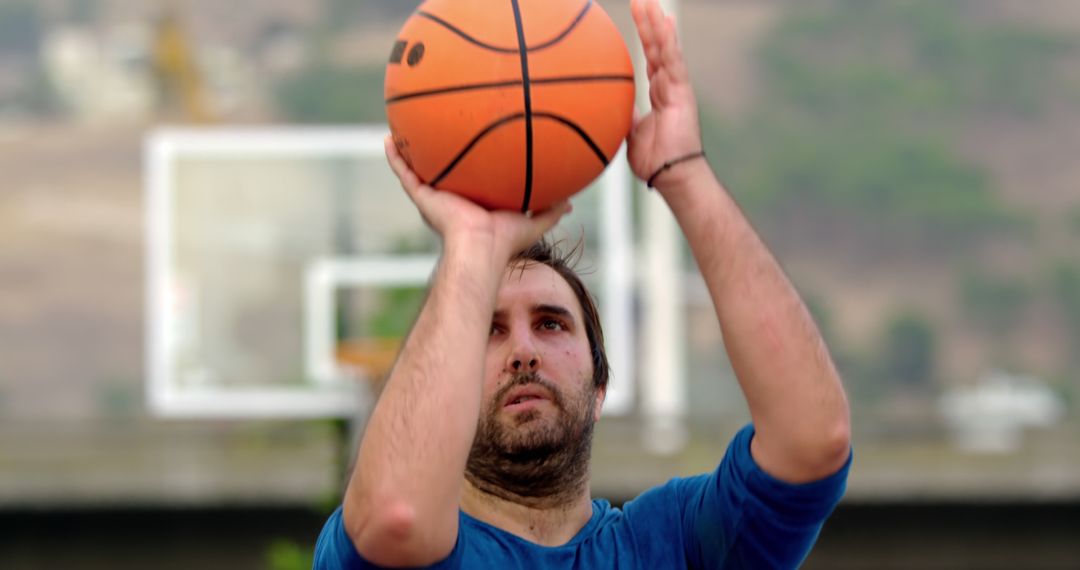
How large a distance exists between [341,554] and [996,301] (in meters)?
65.0

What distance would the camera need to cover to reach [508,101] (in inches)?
130

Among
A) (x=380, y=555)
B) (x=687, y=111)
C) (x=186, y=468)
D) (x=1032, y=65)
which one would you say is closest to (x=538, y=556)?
(x=380, y=555)

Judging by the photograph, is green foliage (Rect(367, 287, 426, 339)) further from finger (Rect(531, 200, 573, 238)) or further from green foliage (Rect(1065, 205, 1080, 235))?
green foliage (Rect(1065, 205, 1080, 235))

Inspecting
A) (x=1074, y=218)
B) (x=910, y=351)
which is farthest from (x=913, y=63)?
(x=910, y=351)

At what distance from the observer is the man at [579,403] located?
3.13 m

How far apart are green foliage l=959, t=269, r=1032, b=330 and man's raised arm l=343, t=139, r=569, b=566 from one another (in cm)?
6441

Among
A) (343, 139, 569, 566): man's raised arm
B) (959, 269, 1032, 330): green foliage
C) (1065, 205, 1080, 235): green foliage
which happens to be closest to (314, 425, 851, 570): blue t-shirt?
(343, 139, 569, 566): man's raised arm

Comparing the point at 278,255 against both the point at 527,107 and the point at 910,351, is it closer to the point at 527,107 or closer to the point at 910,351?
the point at 527,107

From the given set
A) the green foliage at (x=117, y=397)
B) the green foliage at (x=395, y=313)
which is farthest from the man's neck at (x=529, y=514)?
the green foliage at (x=117, y=397)

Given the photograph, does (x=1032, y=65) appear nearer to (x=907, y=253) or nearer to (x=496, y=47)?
(x=907, y=253)

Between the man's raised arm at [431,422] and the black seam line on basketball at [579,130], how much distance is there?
0.86 feet

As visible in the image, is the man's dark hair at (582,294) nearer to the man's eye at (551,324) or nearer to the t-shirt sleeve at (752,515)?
the man's eye at (551,324)

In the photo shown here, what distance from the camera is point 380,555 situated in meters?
3.04

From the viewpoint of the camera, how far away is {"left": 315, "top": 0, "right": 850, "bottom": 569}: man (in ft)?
10.3
